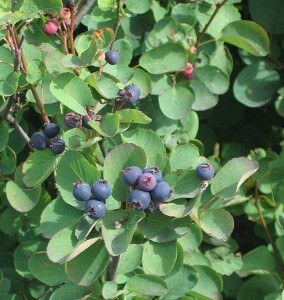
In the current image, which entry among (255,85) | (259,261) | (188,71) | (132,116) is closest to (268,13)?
(255,85)

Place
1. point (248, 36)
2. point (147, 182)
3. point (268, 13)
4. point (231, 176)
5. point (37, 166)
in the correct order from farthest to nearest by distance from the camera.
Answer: point (268, 13), point (248, 36), point (37, 166), point (231, 176), point (147, 182)

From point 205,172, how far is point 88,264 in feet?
0.94

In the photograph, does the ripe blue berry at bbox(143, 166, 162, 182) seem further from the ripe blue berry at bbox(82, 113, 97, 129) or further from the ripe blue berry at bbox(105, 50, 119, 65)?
the ripe blue berry at bbox(105, 50, 119, 65)

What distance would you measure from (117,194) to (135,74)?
422mm

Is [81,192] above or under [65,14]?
under

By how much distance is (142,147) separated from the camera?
1223 mm

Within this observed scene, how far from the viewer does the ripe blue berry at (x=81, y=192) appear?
3.56 ft

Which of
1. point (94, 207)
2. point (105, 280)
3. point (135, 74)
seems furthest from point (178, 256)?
point (135, 74)

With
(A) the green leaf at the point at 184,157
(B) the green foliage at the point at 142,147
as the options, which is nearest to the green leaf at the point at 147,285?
(B) the green foliage at the point at 142,147

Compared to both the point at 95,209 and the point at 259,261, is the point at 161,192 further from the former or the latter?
the point at 259,261

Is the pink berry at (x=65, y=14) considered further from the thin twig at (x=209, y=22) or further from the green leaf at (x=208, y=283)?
the green leaf at (x=208, y=283)

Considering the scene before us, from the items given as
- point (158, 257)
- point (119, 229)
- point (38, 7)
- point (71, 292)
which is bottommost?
point (71, 292)

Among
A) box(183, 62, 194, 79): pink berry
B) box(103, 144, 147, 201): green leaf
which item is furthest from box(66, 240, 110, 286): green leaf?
box(183, 62, 194, 79): pink berry

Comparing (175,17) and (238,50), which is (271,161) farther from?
(175,17)
